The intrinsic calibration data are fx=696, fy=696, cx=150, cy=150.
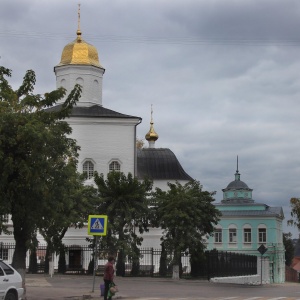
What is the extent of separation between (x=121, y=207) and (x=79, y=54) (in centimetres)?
2319

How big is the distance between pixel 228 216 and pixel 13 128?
211ft

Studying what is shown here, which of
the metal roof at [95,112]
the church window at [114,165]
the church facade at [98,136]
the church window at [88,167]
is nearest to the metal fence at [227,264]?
the church facade at [98,136]

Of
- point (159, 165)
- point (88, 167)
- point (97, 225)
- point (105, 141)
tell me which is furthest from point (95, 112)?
point (97, 225)

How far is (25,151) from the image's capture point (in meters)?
20.7

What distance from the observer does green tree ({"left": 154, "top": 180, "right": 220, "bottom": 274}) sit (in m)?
41.1

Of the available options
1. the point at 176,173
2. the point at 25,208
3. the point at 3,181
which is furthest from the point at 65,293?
the point at 176,173

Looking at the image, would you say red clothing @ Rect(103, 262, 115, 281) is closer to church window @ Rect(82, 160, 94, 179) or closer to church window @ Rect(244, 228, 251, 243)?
church window @ Rect(82, 160, 94, 179)

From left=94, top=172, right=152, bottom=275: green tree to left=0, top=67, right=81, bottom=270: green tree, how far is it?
17947 mm

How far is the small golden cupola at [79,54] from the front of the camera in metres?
60.7

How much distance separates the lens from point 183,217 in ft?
134

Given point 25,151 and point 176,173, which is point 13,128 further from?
point 176,173

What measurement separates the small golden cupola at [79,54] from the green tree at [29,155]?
37.6 metres

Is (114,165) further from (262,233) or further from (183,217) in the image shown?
(262,233)

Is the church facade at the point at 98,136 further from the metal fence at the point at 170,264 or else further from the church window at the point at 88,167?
the metal fence at the point at 170,264
